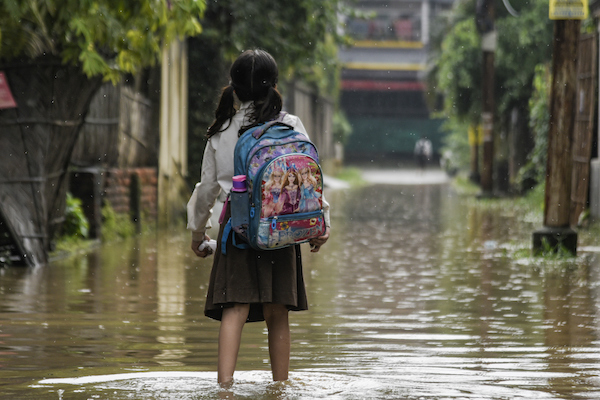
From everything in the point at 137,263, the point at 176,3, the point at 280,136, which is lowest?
the point at 137,263

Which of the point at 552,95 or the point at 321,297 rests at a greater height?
the point at 552,95

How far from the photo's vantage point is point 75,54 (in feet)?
32.3

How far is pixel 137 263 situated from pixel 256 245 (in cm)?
665

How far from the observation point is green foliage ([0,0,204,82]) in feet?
30.4

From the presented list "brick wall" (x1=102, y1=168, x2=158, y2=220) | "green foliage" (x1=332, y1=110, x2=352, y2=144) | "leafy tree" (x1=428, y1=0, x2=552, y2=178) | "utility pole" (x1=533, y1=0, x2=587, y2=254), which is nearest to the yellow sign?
"utility pole" (x1=533, y1=0, x2=587, y2=254)

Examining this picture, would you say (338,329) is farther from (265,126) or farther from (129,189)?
(129,189)

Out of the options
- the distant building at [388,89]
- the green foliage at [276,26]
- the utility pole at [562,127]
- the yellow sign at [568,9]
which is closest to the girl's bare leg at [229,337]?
the utility pole at [562,127]

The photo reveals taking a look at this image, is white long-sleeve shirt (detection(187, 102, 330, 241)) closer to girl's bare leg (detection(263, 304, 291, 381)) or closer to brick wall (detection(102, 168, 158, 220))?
girl's bare leg (detection(263, 304, 291, 381))

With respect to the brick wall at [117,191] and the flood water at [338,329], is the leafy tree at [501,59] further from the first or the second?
the flood water at [338,329]

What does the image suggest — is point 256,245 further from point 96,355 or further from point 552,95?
point 552,95

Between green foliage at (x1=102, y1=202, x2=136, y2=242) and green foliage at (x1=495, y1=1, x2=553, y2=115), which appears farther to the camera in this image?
green foliage at (x1=495, y1=1, x2=553, y2=115)

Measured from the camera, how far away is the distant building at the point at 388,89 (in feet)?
184

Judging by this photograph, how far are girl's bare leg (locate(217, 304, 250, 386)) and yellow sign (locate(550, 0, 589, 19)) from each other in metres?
7.05

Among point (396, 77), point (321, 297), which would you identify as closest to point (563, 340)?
point (321, 297)
